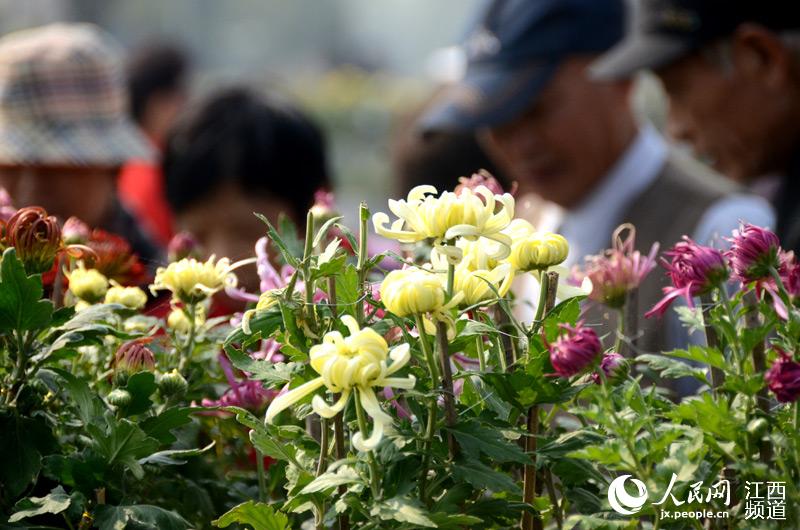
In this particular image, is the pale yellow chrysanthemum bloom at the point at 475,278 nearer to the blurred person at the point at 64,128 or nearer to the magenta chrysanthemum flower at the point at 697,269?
the magenta chrysanthemum flower at the point at 697,269

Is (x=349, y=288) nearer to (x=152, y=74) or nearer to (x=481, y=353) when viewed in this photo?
(x=481, y=353)

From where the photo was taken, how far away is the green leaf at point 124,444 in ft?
2.64

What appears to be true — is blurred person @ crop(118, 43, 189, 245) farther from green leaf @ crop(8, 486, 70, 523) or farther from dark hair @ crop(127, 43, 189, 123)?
green leaf @ crop(8, 486, 70, 523)

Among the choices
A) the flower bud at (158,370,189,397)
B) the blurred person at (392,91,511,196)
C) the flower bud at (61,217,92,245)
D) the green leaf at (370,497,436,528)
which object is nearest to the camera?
the green leaf at (370,497,436,528)

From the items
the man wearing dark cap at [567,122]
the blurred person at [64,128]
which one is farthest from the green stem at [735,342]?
the blurred person at [64,128]

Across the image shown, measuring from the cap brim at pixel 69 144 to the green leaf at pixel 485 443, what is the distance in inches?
93.1

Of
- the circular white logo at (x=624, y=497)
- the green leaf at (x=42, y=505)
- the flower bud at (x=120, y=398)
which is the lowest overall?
the green leaf at (x=42, y=505)

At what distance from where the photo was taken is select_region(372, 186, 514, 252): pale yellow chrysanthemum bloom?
0.74 m

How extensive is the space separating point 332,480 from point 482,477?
0.28 ft

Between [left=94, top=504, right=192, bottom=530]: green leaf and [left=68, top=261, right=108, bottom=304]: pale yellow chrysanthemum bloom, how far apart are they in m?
0.25

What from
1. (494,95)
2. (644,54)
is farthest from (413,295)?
(494,95)

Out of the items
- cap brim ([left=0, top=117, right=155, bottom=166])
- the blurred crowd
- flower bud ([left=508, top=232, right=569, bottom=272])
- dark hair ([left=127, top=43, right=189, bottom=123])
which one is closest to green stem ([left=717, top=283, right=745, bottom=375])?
flower bud ([left=508, top=232, right=569, bottom=272])

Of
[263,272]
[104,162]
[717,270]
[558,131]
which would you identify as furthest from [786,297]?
[104,162]

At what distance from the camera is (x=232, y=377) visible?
3.14ft
